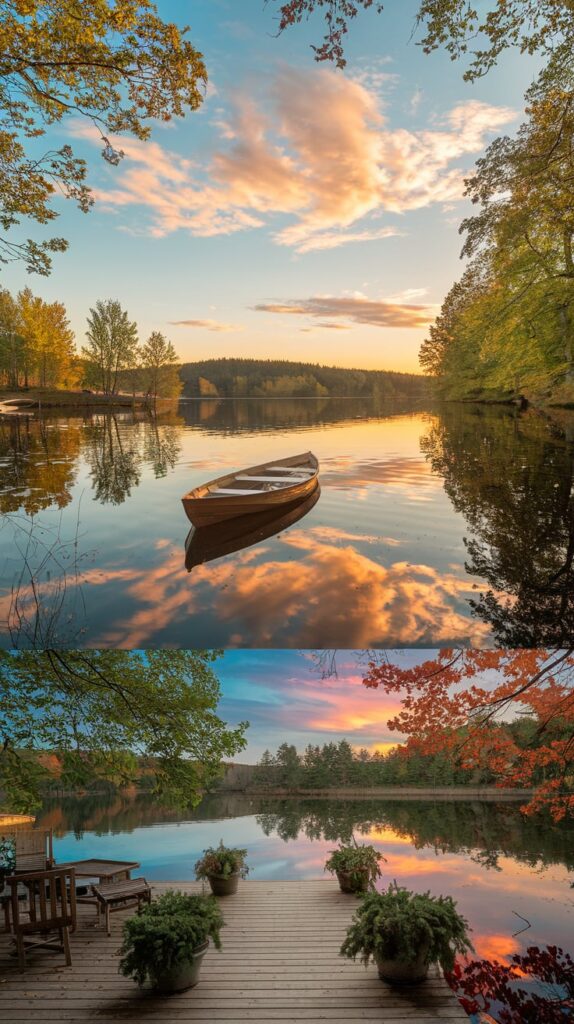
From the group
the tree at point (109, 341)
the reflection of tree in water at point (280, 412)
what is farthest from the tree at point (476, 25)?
the reflection of tree in water at point (280, 412)

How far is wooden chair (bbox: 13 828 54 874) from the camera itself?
6871mm

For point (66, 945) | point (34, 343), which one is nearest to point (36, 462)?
point (34, 343)

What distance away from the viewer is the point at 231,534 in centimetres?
811

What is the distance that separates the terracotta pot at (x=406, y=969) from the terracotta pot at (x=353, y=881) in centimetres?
255

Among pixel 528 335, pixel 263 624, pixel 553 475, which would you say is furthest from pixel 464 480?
pixel 263 624

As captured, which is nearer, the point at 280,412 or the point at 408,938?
the point at 408,938

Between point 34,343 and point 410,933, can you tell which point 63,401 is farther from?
point 410,933

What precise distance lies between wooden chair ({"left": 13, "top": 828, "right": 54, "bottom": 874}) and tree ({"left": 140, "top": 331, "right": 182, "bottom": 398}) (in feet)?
20.6

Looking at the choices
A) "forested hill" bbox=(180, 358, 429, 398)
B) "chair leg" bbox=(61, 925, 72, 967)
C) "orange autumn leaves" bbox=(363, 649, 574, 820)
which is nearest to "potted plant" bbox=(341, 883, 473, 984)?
"orange autumn leaves" bbox=(363, 649, 574, 820)

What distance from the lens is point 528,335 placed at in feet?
44.2

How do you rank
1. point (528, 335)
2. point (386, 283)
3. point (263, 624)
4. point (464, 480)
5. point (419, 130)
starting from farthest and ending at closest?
point (528, 335) < point (464, 480) < point (386, 283) < point (419, 130) < point (263, 624)

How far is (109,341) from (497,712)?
6.80 metres

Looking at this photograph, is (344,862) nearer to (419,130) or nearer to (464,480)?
(464,480)

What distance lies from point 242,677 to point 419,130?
739 centimetres
